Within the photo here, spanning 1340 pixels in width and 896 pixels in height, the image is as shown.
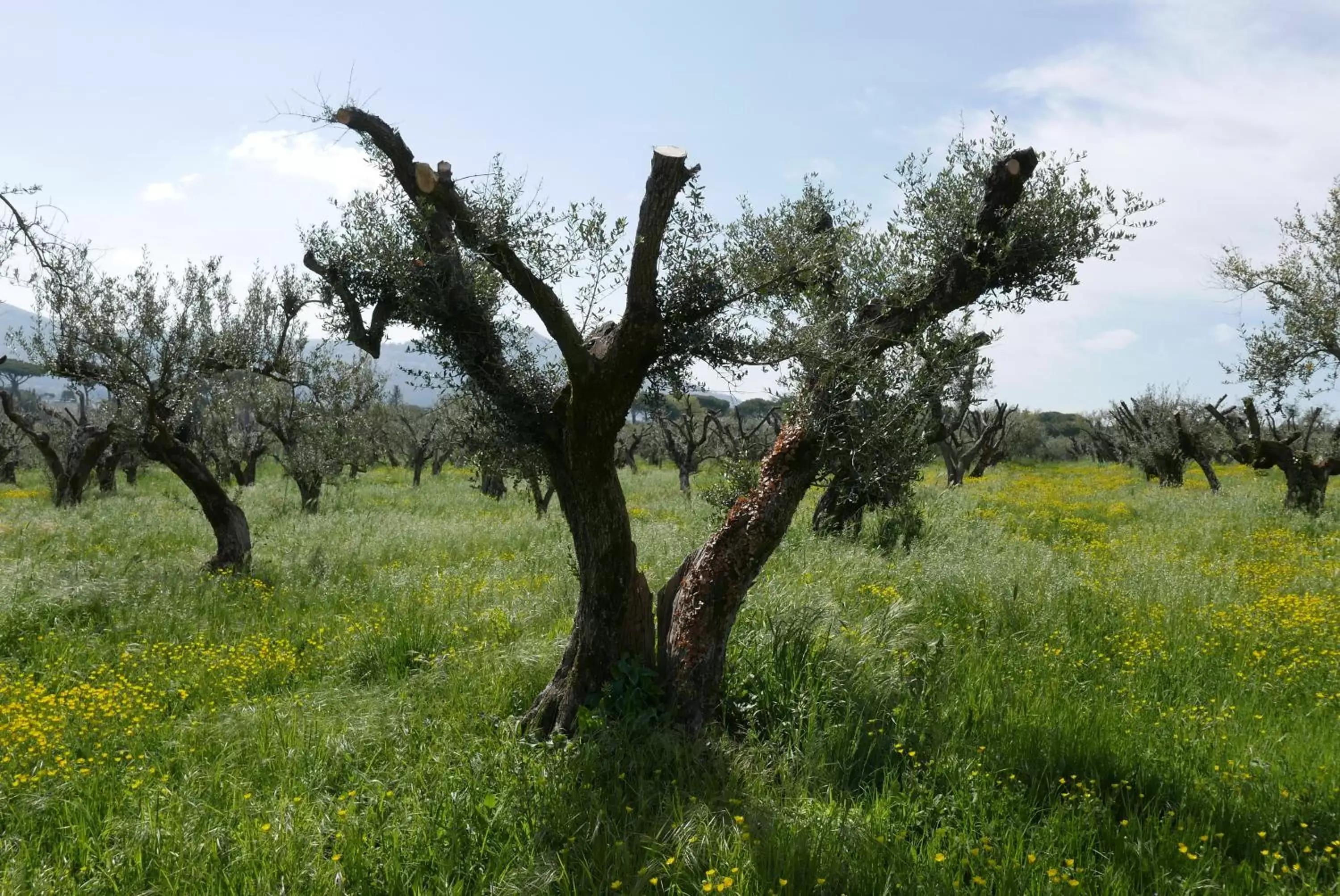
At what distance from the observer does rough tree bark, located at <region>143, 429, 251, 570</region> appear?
532 inches

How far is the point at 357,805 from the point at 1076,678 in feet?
22.2

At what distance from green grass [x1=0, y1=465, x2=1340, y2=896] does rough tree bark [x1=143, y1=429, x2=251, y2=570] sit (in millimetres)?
993

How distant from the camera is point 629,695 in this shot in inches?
253

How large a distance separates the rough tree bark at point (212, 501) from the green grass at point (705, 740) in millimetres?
993

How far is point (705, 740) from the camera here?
6188mm

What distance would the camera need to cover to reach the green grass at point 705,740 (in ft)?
15.5

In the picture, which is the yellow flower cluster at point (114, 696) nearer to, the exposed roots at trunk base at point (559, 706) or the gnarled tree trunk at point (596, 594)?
A: the exposed roots at trunk base at point (559, 706)

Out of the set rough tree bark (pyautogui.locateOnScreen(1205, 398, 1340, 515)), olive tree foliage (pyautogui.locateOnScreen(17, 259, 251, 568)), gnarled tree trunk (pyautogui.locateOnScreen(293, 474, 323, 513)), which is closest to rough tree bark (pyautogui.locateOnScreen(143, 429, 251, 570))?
olive tree foliage (pyautogui.locateOnScreen(17, 259, 251, 568))

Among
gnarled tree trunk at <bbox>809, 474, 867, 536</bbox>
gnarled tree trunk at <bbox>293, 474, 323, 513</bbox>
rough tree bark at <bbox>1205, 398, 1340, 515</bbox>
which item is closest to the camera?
gnarled tree trunk at <bbox>809, 474, 867, 536</bbox>

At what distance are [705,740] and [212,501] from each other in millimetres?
Answer: 11420

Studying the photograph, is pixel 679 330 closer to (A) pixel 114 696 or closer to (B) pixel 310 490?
(A) pixel 114 696

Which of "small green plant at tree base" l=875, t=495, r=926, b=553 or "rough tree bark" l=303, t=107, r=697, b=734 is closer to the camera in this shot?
"rough tree bark" l=303, t=107, r=697, b=734

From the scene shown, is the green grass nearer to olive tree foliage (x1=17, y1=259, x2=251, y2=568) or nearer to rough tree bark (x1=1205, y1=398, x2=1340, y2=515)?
olive tree foliage (x1=17, y1=259, x2=251, y2=568)

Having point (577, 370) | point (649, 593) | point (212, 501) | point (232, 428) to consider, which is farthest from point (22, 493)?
point (577, 370)
